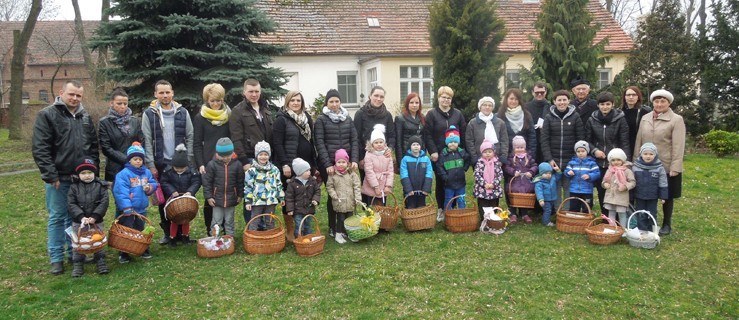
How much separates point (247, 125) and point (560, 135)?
A: 4.02 m

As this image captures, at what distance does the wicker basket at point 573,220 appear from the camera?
6418 mm

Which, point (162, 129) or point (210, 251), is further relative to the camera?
point (162, 129)

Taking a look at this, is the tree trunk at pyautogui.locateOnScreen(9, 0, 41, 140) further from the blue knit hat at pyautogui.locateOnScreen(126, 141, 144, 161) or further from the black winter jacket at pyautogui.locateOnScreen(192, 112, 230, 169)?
the blue knit hat at pyautogui.locateOnScreen(126, 141, 144, 161)

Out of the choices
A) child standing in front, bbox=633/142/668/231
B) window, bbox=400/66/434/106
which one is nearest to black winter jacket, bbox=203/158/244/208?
child standing in front, bbox=633/142/668/231

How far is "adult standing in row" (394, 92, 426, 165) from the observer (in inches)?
265

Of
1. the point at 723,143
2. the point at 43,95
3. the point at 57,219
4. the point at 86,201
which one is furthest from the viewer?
the point at 43,95

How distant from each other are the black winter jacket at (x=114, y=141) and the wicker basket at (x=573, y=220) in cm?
515

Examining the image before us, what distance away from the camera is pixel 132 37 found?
32.9ft

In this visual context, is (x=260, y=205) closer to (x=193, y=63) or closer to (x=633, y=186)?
(x=633, y=186)

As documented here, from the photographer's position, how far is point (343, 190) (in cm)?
612

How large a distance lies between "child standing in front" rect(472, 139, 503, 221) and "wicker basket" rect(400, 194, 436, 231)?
68 centimetres

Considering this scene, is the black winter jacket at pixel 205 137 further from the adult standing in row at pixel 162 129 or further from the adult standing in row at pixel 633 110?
the adult standing in row at pixel 633 110

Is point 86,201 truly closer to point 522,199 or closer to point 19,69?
point 522,199

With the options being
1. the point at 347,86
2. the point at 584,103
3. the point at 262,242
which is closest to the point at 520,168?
the point at 584,103
